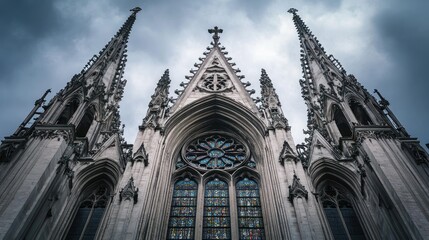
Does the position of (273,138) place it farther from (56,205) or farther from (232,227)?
(56,205)

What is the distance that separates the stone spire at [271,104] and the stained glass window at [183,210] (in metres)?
4.52

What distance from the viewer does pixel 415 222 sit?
11016mm

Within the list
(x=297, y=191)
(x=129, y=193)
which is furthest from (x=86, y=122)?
(x=297, y=191)

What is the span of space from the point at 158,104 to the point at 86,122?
3499 millimetres

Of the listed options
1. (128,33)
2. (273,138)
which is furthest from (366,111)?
(128,33)

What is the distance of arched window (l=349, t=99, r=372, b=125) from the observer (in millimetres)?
17812

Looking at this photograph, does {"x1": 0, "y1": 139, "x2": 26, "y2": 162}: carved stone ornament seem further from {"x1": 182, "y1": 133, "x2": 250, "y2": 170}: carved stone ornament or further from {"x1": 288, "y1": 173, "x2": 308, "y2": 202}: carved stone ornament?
{"x1": 288, "y1": 173, "x2": 308, "y2": 202}: carved stone ornament

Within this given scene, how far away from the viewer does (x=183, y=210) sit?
14789 mm

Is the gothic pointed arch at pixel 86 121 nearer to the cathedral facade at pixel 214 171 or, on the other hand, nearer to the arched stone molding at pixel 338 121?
the cathedral facade at pixel 214 171

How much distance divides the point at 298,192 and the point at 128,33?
70.9 ft

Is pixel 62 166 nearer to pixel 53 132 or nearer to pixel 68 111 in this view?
pixel 53 132

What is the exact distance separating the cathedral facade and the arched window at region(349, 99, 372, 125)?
0.16 feet

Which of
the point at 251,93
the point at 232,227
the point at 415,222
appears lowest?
the point at 415,222

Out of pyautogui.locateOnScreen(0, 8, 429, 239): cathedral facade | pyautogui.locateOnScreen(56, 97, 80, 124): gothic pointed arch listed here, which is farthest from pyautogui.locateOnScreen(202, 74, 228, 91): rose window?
pyautogui.locateOnScreen(56, 97, 80, 124): gothic pointed arch
